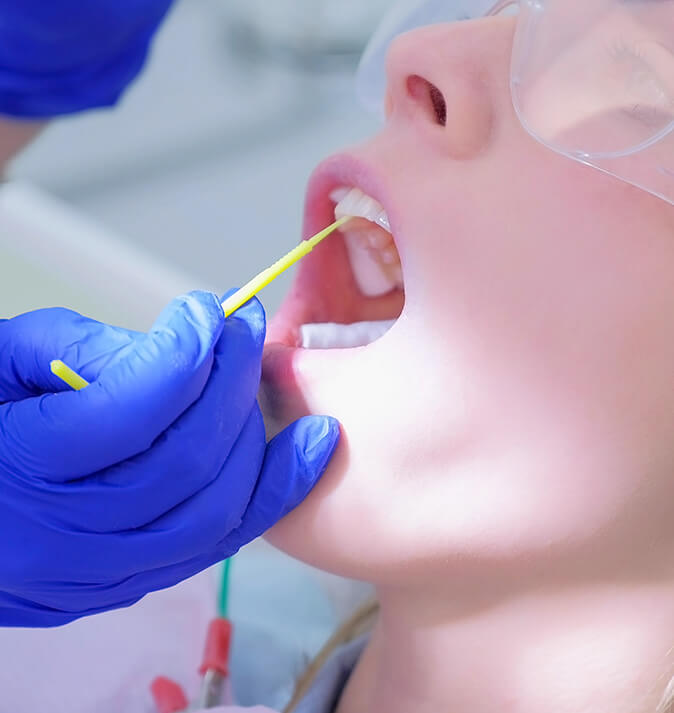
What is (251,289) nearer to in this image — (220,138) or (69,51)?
(69,51)

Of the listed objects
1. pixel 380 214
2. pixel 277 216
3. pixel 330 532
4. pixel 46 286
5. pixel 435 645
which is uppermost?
pixel 380 214

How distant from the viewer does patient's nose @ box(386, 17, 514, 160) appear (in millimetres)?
890

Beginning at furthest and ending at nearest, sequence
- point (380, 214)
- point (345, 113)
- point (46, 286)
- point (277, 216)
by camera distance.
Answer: point (345, 113) < point (277, 216) < point (46, 286) < point (380, 214)

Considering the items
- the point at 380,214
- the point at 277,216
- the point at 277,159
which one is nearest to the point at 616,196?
the point at 380,214

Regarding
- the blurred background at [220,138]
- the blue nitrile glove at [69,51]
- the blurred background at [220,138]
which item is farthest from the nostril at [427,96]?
the blurred background at [220,138]

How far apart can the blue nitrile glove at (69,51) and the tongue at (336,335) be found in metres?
0.49

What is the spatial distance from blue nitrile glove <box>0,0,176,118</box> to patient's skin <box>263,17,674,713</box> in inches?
17.9

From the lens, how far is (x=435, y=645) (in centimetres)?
100

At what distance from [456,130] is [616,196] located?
0.16 meters

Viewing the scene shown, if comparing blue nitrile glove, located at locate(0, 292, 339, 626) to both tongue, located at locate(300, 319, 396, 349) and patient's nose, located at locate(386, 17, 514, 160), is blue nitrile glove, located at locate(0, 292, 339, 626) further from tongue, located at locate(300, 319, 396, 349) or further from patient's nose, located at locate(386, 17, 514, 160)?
patient's nose, located at locate(386, 17, 514, 160)

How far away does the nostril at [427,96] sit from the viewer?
3.10ft

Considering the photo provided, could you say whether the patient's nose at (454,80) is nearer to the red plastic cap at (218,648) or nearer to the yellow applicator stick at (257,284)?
the yellow applicator stick at (257,284)

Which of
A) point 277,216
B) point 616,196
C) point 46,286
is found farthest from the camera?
point 277,216

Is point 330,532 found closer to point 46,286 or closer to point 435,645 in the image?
point 435,645
